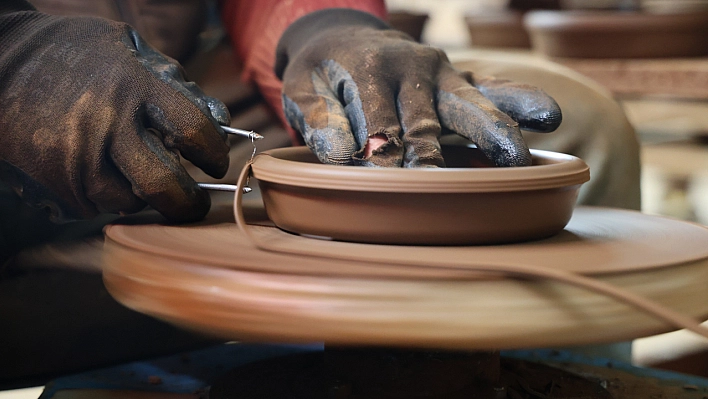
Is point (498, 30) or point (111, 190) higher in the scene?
point (111, 190)

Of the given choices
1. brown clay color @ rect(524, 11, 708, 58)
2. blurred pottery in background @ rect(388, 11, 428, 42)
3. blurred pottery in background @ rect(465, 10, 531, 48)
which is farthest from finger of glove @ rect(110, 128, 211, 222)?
blurred pottery in background @ rect(465, 10, 531, 48)

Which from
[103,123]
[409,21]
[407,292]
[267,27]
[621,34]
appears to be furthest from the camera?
[621,34]

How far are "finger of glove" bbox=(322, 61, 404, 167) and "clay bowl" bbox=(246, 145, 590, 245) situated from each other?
0.11m

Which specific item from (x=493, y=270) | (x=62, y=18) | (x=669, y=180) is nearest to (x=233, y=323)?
(x=493, y=270)

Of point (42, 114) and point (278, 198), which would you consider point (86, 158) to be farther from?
point (278, 198)

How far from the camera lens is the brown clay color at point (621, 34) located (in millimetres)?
2176

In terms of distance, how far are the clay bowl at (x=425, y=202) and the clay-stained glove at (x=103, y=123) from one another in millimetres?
135

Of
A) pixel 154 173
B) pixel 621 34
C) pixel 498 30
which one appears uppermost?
pixel 154 173

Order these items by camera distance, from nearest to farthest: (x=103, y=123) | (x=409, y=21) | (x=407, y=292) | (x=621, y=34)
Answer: (x=407, y=292)
(x=103, y=123)
(x=409, y=21)
(x=621, y=34)

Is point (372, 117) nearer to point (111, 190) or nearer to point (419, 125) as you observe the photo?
point (419, 125)

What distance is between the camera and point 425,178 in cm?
54

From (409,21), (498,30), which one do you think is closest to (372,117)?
(409,21)

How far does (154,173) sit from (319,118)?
0.19 m

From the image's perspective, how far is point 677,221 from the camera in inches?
28.1
